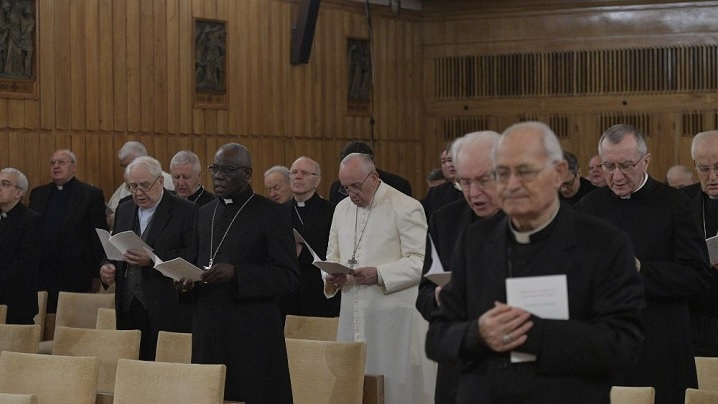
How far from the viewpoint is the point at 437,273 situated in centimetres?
440

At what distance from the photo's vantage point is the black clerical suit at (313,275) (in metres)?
8.87

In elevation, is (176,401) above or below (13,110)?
below

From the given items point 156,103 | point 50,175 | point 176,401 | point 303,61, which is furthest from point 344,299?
point 303,61

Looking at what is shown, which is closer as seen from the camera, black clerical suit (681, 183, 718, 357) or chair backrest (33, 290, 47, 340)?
black clerical suit (681, 183, 718, 357)

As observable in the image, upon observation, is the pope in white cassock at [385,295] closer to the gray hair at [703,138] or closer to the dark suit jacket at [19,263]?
the gray hair at [703,138]

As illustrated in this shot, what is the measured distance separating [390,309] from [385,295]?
0.10m

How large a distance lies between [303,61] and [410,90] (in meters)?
2.08

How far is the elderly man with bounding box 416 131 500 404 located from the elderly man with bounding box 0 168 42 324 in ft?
14.7

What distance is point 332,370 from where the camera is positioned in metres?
6.11

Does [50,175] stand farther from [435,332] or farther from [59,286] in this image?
[435,332]

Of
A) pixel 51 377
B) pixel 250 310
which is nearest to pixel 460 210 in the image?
pixel 250 310

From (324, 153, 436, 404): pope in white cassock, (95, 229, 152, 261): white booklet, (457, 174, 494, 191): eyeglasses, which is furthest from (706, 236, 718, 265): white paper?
(95, 229, 152, 261): white booklet

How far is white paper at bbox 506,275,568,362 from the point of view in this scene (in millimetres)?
3238

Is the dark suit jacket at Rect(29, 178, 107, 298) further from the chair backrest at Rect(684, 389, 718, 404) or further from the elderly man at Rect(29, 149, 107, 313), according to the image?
the chair backrest at Rect(684, 389, 718, 404)
